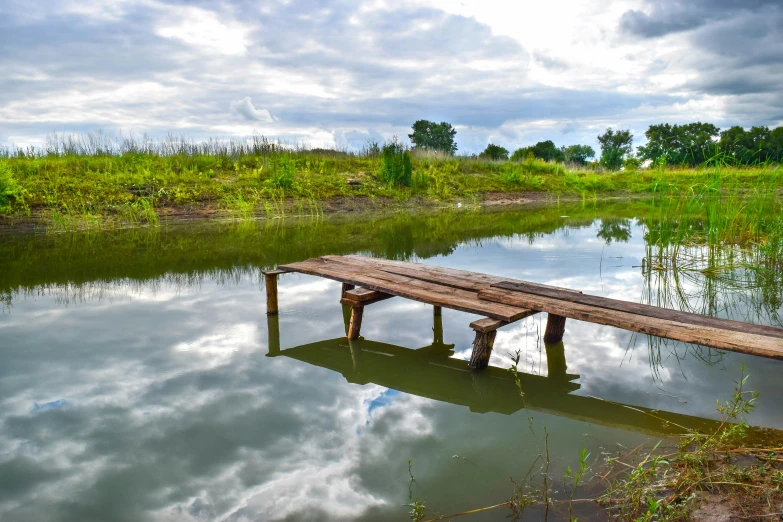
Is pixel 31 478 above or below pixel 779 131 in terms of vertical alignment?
below

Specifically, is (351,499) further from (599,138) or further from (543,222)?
(599,138)

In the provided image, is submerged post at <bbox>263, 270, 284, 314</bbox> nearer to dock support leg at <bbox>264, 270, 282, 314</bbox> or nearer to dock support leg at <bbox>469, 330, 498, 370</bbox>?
dock support leg at <bbox>264, 270, 282, 314</bbox>

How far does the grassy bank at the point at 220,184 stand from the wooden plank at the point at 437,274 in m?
7.21

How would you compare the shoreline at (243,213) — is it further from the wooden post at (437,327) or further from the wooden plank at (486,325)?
the wooden plank at (486,325)

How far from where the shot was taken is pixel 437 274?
17.4 ft

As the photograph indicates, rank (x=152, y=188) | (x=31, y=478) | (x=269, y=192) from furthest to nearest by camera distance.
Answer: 1. (x=269, y=192)
2. (x=152, y=188)
3. (x=31, y=478)

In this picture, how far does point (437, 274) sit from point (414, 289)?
651mm

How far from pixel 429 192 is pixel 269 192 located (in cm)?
547

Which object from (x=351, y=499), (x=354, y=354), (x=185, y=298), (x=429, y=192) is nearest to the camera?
(x=351, y=499)

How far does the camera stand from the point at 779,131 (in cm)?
4572

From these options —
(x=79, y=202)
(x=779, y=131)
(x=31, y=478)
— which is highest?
(x=779, y=131)

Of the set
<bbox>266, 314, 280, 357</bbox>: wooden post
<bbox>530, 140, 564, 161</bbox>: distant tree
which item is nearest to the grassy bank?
<bbox>266, 314, 280, 357</bbox>: wooden post

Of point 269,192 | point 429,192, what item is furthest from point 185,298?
point 429,192

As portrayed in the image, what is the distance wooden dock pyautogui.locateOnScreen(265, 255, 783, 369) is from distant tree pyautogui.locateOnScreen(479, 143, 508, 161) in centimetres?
2148
